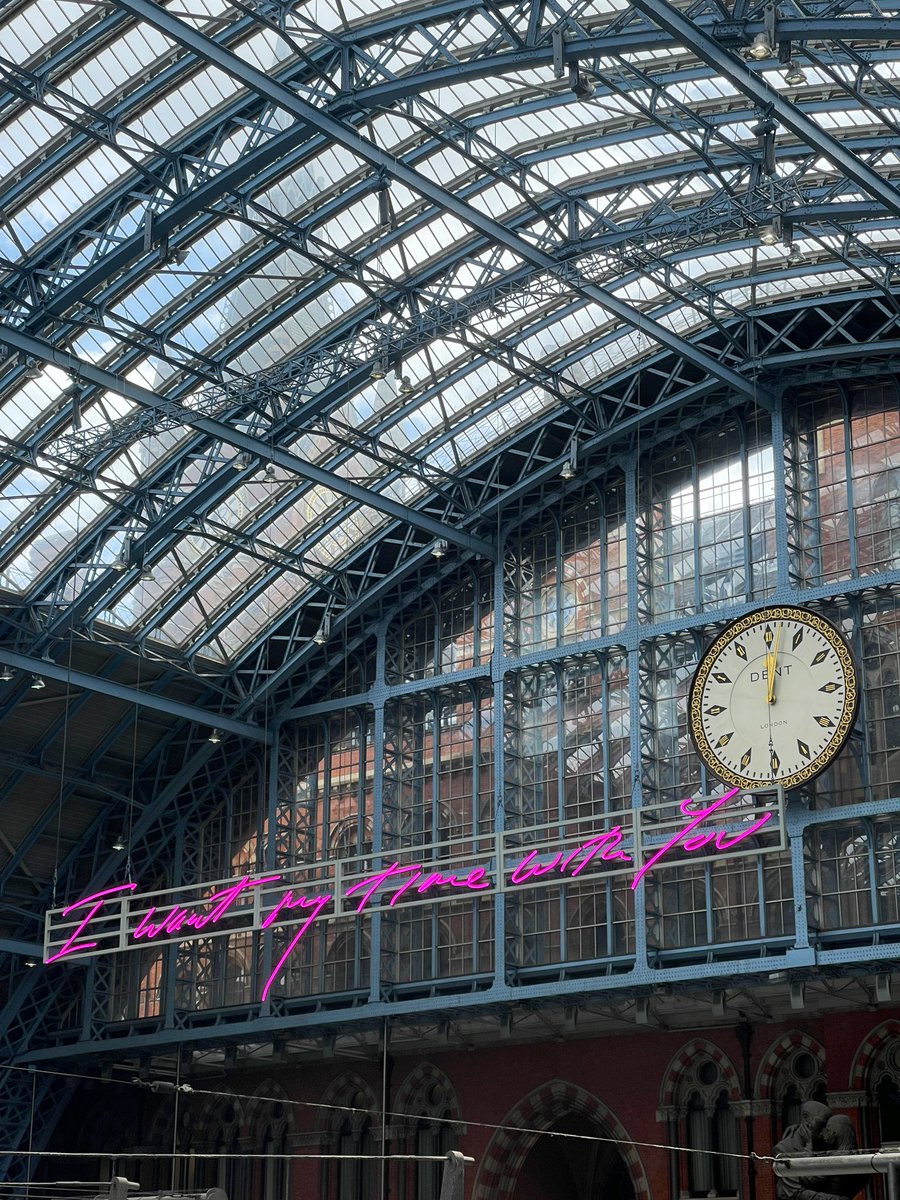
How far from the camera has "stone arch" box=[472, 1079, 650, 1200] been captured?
1823 inches

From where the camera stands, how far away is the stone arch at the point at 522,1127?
46312 millimetres

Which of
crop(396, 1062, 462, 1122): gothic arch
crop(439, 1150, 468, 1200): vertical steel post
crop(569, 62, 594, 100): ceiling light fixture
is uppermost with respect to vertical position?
crop(569, 62, 594, 100): ceiling light fixture

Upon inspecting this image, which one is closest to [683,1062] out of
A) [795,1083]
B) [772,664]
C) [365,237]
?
[795,1083]

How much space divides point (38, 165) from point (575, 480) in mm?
16751

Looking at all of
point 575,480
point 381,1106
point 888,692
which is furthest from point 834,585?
point 381,1106

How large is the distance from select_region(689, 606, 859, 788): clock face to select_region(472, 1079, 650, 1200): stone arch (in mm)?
10494

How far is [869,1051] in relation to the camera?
41.7m

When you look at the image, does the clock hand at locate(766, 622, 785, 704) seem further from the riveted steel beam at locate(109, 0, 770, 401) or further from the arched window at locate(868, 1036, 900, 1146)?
the arched window at locate(868, 1036, 900, 1146)

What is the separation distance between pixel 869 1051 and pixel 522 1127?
988 centimetres

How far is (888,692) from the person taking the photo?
136 ft

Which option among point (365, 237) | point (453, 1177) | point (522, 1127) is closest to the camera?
point (453, 1177)

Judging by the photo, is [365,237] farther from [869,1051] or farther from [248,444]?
[869,1051]

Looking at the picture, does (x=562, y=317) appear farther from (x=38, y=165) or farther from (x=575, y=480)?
(x=38, y=165)

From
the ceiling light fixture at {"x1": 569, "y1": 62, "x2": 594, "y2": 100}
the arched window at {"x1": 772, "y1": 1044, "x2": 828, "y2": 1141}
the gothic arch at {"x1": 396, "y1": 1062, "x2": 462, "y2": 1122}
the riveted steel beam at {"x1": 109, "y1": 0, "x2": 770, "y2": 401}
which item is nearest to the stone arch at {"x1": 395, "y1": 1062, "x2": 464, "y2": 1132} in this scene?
the gothic arch at {"x1": 396, "y1": 1062, "x2": 462, "y2": 1122}
